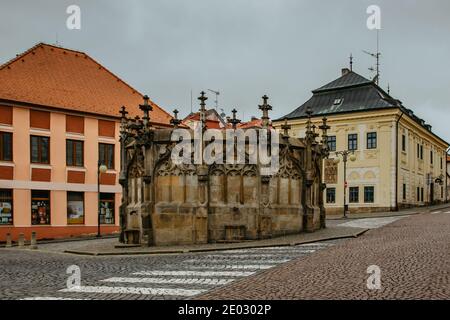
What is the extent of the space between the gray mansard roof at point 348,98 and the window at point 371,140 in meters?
2.31

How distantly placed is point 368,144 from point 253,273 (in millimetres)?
35763

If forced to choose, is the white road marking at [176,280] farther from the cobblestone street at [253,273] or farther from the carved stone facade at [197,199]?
the carved stone facade at [197,199]

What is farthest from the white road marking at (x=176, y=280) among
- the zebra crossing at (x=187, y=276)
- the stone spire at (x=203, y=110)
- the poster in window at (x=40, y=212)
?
the poster in window at (x=40, y=212)

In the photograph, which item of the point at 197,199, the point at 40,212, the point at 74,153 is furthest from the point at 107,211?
the point at 197,199

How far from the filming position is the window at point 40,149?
1219 inches

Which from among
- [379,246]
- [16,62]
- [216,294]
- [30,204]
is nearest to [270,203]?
[379,246]

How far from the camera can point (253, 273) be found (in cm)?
1145

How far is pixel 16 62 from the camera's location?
3247cm

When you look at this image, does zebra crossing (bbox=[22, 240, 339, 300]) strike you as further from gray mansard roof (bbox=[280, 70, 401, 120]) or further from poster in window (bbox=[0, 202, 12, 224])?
gray mansard roof (bbox=[280, 70, 401, 120])

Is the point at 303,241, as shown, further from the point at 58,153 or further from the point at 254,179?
the point at 58,153

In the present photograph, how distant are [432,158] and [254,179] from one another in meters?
43.6

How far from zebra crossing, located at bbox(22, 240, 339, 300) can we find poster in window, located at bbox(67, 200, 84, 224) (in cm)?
1814

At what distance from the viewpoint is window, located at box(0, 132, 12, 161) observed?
29.5 metres

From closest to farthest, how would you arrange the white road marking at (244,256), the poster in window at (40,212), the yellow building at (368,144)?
the white road marking at (244,256) → the poster in window at (40,212) → the yellow building at (368,144)
